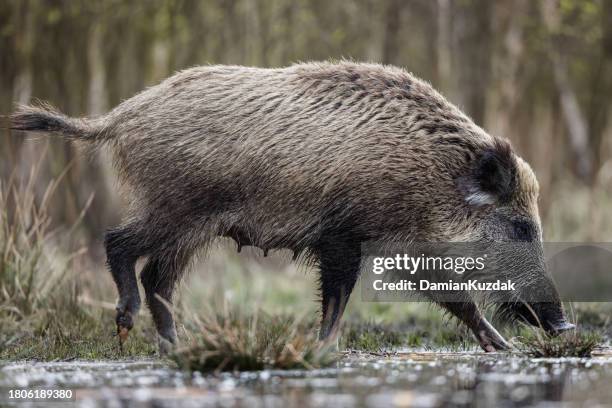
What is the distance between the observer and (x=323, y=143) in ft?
26.5

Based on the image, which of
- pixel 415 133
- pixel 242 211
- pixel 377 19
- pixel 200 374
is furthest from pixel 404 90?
pixel 377 19

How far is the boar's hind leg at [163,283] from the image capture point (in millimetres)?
8234

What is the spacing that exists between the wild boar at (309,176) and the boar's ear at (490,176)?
1cm

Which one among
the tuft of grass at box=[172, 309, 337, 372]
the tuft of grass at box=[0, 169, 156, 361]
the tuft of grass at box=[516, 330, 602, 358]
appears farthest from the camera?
the tuft of grass at box=[0, 169, 156, 361]

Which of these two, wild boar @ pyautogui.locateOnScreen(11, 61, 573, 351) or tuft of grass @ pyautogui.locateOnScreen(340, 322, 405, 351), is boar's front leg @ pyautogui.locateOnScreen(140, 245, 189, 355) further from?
tuft of grass @ pyautogui.locateOnScreen(340, 322, 405, 351)

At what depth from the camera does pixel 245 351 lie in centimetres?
634

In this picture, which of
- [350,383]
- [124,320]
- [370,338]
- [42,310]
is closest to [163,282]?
[124,320]

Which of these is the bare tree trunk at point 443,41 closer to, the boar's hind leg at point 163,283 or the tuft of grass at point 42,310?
the tuft of grass at point 42,310

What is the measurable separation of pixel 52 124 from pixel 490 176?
10.8 ft

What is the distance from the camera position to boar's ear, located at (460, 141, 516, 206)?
26.9ft

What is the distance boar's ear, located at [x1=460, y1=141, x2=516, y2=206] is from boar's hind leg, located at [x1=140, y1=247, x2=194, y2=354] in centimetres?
215

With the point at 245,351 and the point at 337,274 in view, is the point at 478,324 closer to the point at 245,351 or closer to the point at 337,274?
the point at 337,274

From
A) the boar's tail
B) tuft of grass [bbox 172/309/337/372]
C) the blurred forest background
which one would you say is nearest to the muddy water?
tuft of grass [bbox 172/309/337/372]

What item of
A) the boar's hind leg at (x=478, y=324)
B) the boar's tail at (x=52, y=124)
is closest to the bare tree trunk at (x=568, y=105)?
the boar's hind leg at (x=478, y=324)
